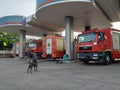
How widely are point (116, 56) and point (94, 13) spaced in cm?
654

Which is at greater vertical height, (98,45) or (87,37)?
(87,37)

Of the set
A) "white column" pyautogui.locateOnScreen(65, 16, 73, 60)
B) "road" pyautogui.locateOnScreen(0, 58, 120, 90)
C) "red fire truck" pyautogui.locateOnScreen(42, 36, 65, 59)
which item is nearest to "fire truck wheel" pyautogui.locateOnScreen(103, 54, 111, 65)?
"road" pyautogui.locateOnScreen(0, 58, 120, 90)

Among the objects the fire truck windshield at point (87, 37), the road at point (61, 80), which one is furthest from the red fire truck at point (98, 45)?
the road at point (61, 80)

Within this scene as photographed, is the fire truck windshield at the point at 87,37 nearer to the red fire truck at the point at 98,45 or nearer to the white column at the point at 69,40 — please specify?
the red fire truck at the point at 98,45

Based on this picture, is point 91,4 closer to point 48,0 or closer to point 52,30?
point 48,0

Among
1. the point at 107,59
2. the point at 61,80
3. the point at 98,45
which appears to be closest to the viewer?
the point at 61,80

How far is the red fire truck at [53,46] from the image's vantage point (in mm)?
23000

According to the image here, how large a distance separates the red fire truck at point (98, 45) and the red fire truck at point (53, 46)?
6.44m

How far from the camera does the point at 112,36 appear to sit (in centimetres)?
1714

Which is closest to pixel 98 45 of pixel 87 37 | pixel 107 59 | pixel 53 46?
pixel 87 37

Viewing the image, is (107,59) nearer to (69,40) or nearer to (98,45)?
(98,45)

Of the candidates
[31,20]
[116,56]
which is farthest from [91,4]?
[31,20]

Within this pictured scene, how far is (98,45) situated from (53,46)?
27.8 ft

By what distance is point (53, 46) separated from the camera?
23.0 metres
